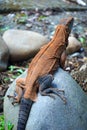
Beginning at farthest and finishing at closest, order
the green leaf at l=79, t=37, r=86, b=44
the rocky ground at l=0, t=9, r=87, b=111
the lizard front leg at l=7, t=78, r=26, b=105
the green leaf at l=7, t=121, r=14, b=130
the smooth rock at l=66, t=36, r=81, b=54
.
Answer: the green leaf at l=79, t=37, r=86, b=44 → the smooth rock at l=66, t=36, r=81, b=54 → the rocky ground at l=0, t=9, r=87, b=111 → the green leaf at l=7, t=121, r=14, b=130 → the lizard front leg at l=7, t=78, r=26, b=105

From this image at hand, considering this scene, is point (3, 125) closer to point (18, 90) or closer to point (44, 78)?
point (18, 90)

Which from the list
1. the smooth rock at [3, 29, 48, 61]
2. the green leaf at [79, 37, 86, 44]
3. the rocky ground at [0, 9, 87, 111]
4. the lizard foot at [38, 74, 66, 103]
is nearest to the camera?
the lizard foot at [38, 74, 66, 103]

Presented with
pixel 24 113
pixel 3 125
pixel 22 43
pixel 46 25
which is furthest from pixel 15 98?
pixel 46 25

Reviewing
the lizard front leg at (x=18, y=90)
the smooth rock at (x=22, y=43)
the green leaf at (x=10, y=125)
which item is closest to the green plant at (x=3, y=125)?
the green leaf at (x=10, y=125)

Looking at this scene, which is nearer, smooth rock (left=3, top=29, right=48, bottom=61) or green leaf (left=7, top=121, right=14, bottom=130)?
green leaf (left=7, top=121, right=14, bottom=130)

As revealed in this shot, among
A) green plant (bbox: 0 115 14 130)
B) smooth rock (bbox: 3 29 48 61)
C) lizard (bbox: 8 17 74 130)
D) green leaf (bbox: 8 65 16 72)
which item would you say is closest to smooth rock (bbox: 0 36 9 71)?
green leaf (bbox: 8 65 16 72)

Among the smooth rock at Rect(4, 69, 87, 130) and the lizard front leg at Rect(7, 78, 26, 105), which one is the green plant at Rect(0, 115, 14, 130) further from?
the lizard front leg at Rect(7, 78, 26, 105)

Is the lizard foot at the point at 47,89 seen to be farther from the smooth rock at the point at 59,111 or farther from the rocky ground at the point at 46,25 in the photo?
the rocky ground at the point at 46,25

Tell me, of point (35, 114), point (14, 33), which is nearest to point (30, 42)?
point (14, 33)

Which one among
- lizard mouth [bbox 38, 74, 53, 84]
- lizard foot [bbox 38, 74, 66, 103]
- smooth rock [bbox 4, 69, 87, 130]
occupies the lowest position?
smooth rock [bbox 4, 69, 87, 130]
